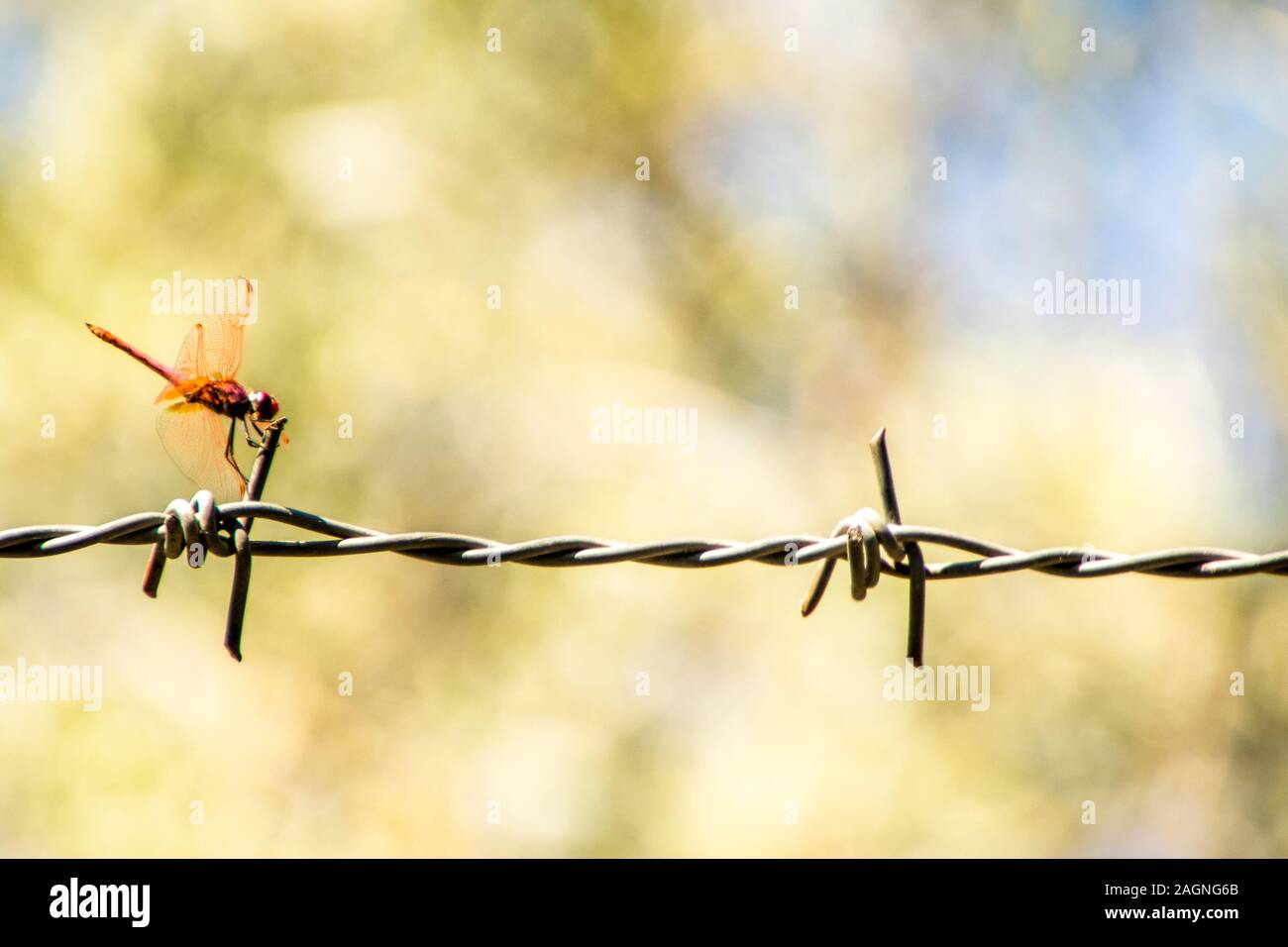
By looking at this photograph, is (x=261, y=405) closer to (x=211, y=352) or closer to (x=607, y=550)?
(x=211, y=352)

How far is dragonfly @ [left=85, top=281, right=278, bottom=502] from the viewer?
2.36 metres

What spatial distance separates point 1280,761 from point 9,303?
25.0 ft

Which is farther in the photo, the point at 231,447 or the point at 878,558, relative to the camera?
the point at 231,447

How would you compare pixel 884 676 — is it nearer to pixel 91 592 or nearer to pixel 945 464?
pixel 945 464

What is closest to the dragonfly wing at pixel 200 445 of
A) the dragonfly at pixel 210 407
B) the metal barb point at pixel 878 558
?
the dragonfly at pixel 210 407

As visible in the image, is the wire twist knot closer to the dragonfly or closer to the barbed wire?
the barbed wire

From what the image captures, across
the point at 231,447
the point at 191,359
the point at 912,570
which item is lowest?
the point at 912,570

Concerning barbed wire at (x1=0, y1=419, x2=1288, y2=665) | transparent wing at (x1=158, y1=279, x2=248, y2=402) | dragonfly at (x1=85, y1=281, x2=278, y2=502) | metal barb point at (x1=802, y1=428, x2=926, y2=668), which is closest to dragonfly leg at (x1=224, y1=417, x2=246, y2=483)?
dragonfly at (x1=85, y1=281, x2=278, y2=502)

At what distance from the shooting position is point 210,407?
93.4 inches

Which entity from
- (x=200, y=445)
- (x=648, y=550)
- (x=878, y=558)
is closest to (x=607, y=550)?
(x=648, y=550)

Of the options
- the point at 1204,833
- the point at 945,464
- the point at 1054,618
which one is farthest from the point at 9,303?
the point at 1204,833

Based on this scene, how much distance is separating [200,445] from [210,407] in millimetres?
96

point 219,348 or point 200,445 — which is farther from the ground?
point 219,348

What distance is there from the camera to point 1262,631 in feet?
21.0
